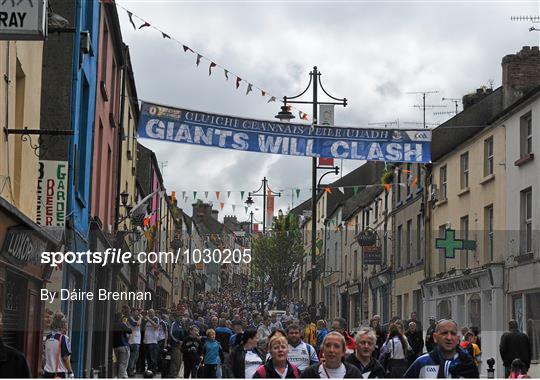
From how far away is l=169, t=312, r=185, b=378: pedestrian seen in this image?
23859 millimetres

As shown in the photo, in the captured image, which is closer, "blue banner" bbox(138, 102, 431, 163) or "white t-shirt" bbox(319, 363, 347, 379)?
"white t-shirt" bbox(319, 363, 347, 379)

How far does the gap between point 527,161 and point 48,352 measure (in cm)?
1515

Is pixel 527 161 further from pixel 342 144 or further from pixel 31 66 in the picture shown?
pixel 31 66

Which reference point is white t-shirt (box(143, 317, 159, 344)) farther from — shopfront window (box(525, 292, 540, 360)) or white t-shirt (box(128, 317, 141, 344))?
shopfront window (box(525, 292, 540, 360))

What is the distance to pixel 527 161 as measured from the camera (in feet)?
84.7

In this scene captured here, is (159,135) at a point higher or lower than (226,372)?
higher

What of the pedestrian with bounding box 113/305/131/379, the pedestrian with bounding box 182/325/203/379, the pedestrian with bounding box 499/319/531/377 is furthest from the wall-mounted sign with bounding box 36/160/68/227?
the pedestrian with bounding box 499/319/531/377

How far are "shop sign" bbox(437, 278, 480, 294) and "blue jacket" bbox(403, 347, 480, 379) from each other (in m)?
21.2

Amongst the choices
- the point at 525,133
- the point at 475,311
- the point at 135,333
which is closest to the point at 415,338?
the point at 135,333

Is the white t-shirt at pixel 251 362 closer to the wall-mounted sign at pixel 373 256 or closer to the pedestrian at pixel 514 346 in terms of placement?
the pedestrian at pixel 514 346

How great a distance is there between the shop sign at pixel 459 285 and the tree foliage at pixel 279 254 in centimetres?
2472

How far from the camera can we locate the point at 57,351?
569 inches

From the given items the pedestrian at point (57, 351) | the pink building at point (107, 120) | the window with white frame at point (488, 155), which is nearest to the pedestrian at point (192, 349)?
the pink building at point (107, 120)

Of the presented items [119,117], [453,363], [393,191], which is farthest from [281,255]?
[453,363]
